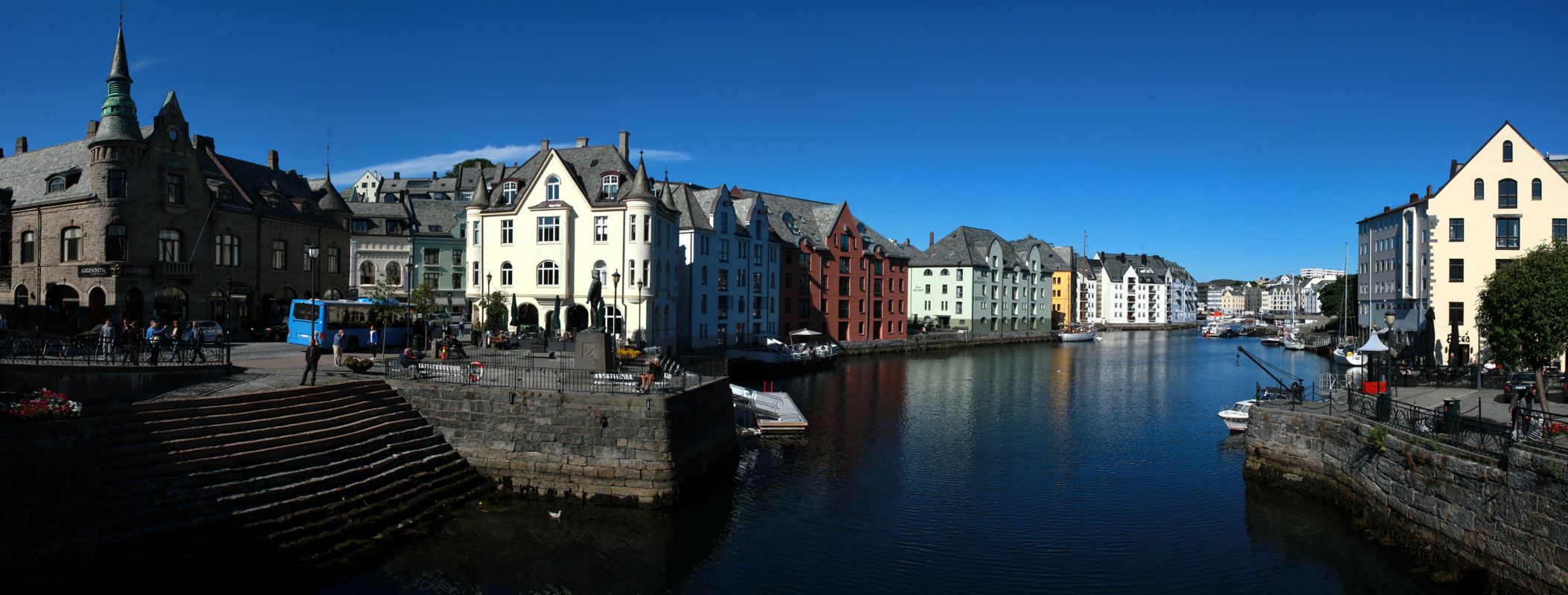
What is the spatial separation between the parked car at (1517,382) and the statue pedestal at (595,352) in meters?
33.9

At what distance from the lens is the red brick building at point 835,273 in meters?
78.3

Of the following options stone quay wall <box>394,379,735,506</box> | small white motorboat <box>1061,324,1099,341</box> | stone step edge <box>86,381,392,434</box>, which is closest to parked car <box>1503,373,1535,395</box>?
stone quay wall <box>394,379,735,506</box>

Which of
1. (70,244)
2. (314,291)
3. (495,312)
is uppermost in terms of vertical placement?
(70,244)

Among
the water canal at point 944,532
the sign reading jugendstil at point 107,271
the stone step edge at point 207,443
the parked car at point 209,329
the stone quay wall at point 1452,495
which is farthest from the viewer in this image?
the sign reading jugendstil at point 107,271

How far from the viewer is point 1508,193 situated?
157 feet

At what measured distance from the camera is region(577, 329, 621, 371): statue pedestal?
2691cm

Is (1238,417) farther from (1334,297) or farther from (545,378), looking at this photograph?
(1334,297)

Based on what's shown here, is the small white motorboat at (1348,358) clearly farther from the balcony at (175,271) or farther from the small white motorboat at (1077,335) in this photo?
the balcony at (175,271)

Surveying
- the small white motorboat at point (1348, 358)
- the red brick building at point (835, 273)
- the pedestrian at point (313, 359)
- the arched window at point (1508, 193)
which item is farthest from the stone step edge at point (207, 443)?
the small white motorboat at point (1348, 358)

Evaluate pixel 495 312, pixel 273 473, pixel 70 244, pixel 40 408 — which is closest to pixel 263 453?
pixel 273 473

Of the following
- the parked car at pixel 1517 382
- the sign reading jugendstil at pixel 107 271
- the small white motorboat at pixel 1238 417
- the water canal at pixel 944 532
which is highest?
the sign reading jugendstil at pixel 107 271

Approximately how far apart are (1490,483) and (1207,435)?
1987 centimetres

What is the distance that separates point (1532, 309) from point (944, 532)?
25.5m

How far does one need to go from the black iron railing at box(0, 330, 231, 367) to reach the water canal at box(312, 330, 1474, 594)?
11.6 metres
